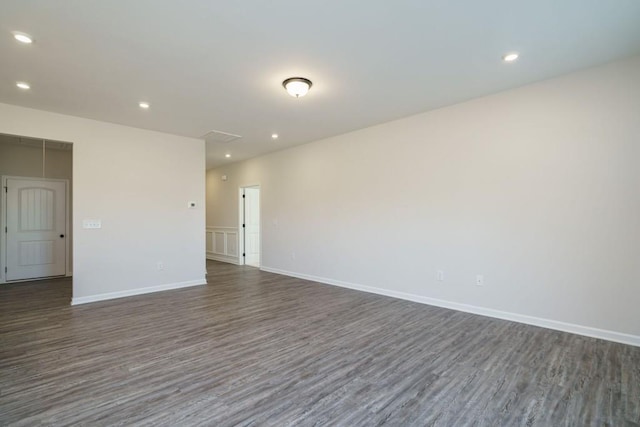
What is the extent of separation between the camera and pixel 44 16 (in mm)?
2391

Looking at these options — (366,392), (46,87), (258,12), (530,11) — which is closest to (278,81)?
(258,12)

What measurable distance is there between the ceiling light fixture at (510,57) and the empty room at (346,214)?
0.07 ft

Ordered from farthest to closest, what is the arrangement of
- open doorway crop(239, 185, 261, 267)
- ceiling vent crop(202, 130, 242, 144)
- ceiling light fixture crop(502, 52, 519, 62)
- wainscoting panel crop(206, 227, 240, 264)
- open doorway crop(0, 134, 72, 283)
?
1. wainscoting panel crop(206, 227, 240, 264)
2. open doorway crop(239, 185, 261, 267)
3. open doorway crop(0, 134, 72, 283)
4. ceiling vent crop(202, 130, 242, 144)
5. ceiling light fixture crop(502, 52, 519, 62)

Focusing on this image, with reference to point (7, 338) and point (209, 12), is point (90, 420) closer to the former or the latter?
point (7, 338)

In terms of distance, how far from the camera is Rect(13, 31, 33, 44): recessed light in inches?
102

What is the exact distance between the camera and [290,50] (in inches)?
114

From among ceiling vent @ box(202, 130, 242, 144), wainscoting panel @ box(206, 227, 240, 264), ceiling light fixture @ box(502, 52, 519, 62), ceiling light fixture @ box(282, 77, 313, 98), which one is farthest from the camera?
wainscoting panel @ box(206, 227, 240, 264)

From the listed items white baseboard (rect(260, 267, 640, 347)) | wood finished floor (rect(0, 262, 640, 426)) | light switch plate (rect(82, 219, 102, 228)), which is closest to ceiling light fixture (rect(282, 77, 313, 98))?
wood finished floor (rect(0, 262, 640, 426))

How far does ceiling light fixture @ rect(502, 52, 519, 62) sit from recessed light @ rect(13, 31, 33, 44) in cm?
438

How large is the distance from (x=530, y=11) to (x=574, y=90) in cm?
157

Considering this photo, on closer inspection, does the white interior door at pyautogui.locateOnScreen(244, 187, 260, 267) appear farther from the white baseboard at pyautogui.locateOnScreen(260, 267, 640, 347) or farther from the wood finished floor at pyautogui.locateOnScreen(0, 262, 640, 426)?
the wood finished floor at pyautogui.locateOnScreen(0, 262, 640, 426)

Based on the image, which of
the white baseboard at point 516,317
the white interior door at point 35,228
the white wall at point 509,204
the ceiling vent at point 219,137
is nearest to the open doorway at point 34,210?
the white interior door at point 35,228

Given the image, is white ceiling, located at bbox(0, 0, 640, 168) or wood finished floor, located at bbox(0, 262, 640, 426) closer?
wood finished floor, located at bbox(0, 262, 640, 426)

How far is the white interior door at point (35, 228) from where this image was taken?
614cm
